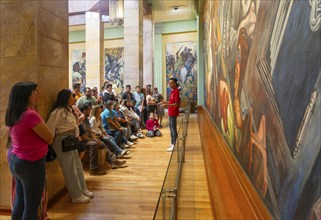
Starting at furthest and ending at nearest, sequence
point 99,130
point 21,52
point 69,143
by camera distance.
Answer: point 99,130 < point 69,143 < point 21,52

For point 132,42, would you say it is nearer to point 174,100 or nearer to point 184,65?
point 174,100

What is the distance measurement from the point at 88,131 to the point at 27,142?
10.4 ft

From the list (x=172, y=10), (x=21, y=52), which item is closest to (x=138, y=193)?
(x=21, y=52)

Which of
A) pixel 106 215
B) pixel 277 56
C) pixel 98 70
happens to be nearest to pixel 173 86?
pixel 106 215

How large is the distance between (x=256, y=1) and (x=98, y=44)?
1508cm

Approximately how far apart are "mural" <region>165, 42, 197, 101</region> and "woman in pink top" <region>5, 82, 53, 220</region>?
60.5 ft

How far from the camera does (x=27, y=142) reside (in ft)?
9.16

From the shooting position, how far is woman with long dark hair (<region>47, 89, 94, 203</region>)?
160 inches

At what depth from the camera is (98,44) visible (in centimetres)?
1596

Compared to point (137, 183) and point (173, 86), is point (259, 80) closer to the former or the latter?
point (137, 183)

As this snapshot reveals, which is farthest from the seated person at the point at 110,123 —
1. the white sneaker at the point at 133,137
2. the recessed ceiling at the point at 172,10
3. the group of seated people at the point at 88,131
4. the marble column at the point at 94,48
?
the recessed ceiling at the point at 172,10

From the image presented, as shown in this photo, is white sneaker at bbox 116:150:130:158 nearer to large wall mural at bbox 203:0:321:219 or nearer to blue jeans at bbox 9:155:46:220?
blue jeans at bbox 9:155:46:220

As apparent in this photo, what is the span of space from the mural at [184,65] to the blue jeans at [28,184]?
18427mm

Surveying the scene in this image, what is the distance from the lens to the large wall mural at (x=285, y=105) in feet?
3.37
